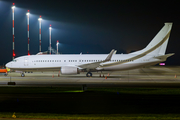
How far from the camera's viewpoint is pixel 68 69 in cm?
3278

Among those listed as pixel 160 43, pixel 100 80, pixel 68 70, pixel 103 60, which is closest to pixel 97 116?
pixel 100 80

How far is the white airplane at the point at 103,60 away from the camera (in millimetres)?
34562

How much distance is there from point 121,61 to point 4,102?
2394 centimetres

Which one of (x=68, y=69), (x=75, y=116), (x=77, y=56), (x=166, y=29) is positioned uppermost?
(x=166, y=29)

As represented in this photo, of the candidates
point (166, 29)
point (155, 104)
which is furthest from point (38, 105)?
point (166, 29)

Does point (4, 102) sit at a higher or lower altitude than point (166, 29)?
lower

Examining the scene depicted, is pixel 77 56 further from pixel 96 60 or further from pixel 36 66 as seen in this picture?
pixel 36 66

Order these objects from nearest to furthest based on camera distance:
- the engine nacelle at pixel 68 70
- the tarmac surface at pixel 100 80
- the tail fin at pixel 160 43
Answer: the tarmac surface at pixel 100 80
the engine nacelle at pixel 68 70
the tail fin at pixel 160 43

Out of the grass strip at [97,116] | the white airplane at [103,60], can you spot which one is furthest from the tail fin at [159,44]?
the grass strip at [97,116]

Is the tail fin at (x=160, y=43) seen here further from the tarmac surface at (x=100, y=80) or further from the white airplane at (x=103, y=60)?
the tarmac surface at (x=100, y=80)

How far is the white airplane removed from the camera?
3456cm

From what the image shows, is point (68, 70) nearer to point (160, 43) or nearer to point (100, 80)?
point (100, 80)

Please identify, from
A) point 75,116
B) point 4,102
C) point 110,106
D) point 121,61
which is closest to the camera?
point 75,116

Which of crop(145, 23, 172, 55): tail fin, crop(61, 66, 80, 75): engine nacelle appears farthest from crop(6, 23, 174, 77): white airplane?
crop(61, 66, 80, 75): engine nacelle
